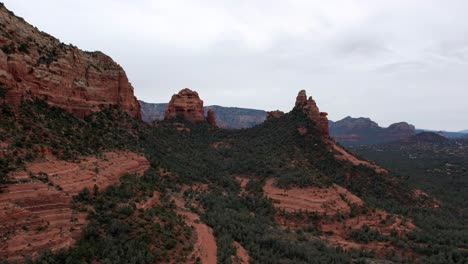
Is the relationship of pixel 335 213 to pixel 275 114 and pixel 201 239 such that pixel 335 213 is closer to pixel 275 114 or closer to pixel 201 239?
pixel 201 239

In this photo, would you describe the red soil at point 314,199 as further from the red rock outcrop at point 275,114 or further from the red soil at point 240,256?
the red rock outcrop at point 275,114

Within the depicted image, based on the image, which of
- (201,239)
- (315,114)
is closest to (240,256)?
(201,239)

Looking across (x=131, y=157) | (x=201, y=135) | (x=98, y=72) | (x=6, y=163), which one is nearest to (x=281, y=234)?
(x=131, y=157)

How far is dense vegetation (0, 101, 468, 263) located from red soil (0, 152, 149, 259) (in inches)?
32.7

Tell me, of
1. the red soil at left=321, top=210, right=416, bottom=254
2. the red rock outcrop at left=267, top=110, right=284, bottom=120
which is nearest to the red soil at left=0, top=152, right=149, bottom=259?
the red soil at left=321, top=210, right=416, bottom=254

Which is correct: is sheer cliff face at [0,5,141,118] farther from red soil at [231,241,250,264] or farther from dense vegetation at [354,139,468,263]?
dense vegetation at [354,139,468,263]

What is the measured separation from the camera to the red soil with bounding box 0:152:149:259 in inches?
672

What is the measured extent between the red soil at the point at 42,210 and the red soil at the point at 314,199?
2672 cm

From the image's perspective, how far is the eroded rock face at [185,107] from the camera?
81188 mm

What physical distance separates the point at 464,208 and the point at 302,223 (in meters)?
37.4

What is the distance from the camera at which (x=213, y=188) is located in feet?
152

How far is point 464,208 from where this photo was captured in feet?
188

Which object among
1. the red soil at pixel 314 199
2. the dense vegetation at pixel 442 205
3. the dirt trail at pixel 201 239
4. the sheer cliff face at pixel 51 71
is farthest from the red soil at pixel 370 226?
the sheer cliff face at pixel 51 71

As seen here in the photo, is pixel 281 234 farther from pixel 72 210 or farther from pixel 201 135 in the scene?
pixel 201 135
